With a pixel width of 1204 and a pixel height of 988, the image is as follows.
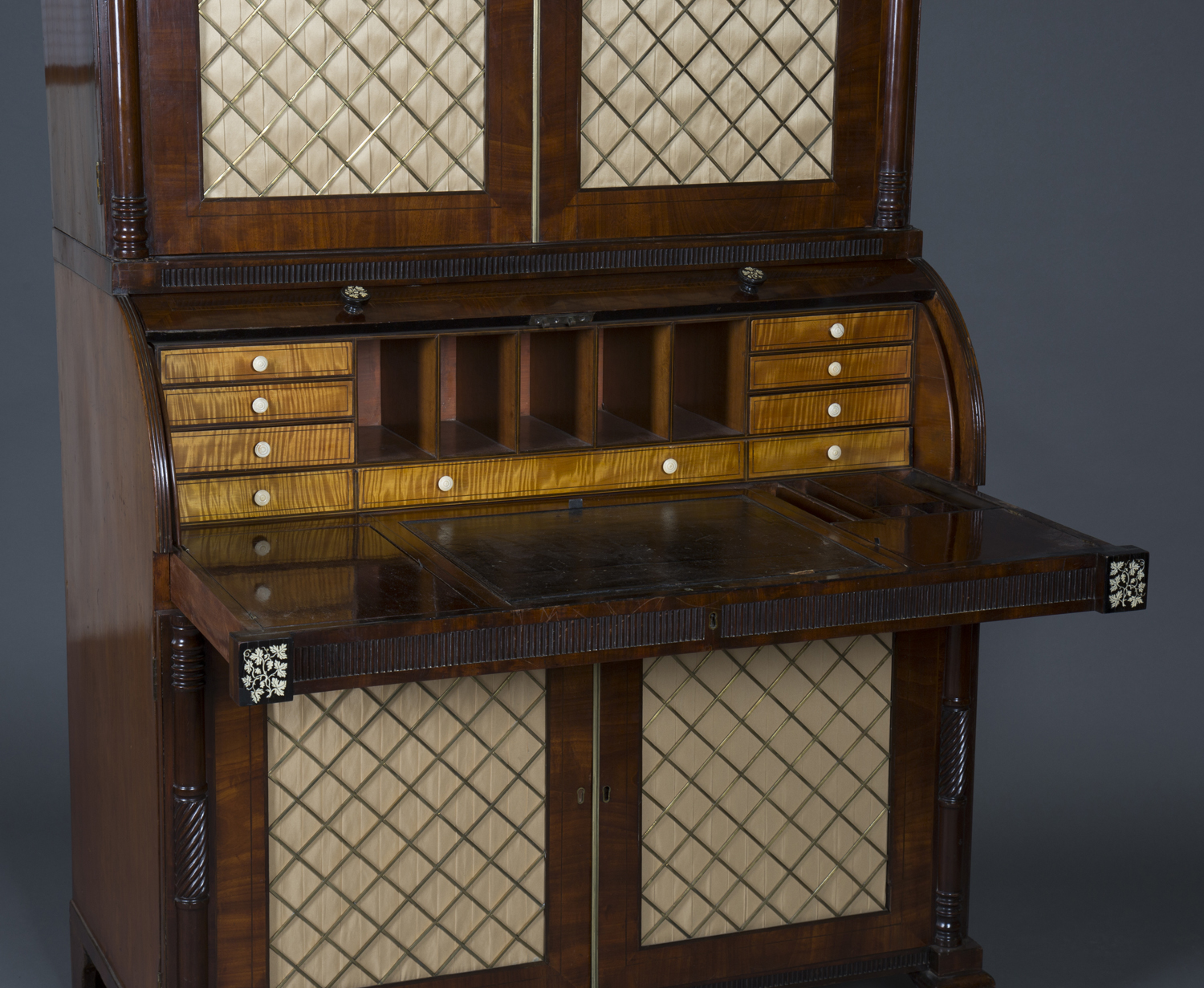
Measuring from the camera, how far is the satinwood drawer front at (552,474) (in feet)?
12.8

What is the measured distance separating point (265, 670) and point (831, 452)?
160 cm

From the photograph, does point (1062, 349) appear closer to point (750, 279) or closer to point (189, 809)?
point (750, 279)

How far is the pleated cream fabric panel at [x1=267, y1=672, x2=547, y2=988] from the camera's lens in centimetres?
377

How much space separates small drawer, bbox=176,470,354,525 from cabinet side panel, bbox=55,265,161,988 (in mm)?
120

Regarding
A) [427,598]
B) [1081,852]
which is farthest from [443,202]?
[1081,852]

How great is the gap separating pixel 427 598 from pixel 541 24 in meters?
1.20

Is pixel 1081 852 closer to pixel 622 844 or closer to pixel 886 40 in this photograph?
pixel 622 844

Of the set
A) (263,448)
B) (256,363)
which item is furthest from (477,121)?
(263,448)

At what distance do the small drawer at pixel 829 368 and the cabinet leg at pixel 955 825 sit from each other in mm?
578

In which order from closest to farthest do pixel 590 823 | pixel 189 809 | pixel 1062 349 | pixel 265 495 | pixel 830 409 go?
pixel 189 809
pixel 265 495
pixel 590 823
pixel 830 409
pixel 1062 349

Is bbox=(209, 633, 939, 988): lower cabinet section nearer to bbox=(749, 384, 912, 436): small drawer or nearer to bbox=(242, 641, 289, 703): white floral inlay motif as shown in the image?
bbox=(749, 384, 912, 436): small drawer

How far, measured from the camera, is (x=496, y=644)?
10.8 feet

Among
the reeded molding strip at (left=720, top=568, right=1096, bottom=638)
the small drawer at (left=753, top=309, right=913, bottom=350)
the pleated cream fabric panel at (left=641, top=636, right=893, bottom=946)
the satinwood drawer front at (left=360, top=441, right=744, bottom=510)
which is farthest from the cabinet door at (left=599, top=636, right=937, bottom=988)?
the small drawer at (left=753, top=309, right=913, bottom=350)

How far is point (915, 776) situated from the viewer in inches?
169
